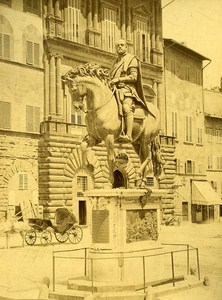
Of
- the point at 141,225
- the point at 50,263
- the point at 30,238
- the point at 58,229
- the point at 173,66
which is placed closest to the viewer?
the point at 141,225

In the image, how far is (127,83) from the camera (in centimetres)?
912

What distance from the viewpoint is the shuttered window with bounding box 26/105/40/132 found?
62.3ft

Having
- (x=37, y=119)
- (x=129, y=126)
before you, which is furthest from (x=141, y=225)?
(x=37, y=119)

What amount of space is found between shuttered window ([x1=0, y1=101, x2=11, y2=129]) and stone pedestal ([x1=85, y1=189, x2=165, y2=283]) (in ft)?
33.6

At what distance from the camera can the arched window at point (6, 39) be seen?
17859 millimetres

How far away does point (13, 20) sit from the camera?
18453 millimetres

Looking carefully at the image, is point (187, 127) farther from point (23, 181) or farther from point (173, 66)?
point (23, 181)

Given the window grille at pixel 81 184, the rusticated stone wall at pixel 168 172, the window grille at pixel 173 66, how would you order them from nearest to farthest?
the window grille at pixel 81 184
the rusticated stone wall at pixel 168 172
the window grille at pixel 173 66

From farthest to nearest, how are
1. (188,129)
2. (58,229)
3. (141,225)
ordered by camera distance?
(188,129)
(58,229)
(141,225)

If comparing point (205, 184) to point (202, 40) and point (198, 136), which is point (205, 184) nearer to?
point (198, 136)

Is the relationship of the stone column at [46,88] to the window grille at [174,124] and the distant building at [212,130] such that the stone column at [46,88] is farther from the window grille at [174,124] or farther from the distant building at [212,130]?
the window grille at [174,124]

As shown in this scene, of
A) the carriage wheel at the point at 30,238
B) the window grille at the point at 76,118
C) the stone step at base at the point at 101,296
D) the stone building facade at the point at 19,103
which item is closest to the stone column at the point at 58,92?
the window grille at the point at 76,118

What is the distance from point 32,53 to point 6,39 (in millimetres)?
1301

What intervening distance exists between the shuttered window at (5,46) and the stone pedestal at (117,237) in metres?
10.8
